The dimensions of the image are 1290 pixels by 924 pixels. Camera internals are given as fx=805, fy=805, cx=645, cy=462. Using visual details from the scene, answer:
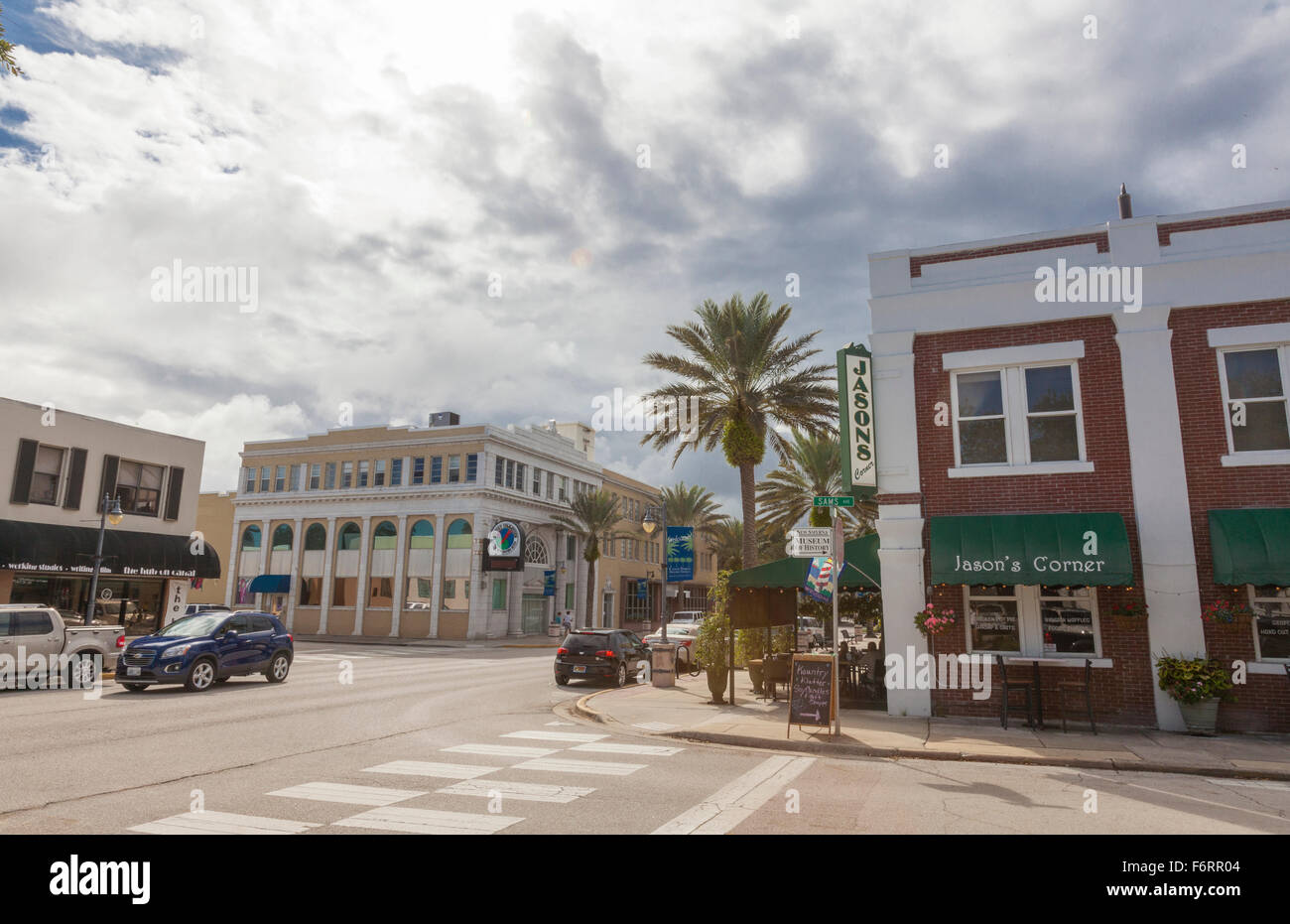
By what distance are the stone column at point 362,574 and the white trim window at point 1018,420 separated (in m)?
44.1

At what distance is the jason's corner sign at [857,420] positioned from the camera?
48.6ft

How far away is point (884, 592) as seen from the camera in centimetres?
1475

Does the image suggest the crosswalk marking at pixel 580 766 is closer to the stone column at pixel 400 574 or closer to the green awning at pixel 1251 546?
the green awning at pixel 1251 546

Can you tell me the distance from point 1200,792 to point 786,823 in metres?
5.14

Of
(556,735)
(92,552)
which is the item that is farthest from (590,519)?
(556,735)

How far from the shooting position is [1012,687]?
13.7m

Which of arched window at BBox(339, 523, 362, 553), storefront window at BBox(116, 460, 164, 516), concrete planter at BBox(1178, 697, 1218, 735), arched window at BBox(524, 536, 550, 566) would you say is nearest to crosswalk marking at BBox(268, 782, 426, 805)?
concrete planter at BBox(1178, 697, 1218, 735)

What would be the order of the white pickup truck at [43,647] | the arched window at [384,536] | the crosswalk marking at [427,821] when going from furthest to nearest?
the arched window at [384,536]
the white pickup truck at [43,647]
the crosswalk marking at [427,821]

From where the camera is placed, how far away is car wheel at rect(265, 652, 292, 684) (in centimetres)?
1995

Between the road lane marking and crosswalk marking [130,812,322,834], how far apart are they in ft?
10.1

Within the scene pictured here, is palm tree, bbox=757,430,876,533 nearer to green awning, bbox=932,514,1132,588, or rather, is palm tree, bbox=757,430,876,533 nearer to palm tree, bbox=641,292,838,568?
palm tree, bbox=641,292,838,568

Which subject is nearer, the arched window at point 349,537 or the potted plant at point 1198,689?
the potted plant at point 1198,689

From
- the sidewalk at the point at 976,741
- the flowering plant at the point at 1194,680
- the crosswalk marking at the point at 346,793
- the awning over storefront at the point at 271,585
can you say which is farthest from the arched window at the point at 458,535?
the crosswalk marking at the point at 346,793
